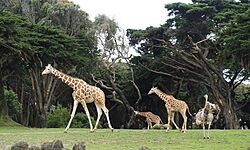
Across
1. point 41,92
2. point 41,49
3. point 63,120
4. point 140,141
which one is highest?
point 41,49

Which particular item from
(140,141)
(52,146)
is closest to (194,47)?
(140,141)

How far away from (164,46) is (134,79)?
6.41 meters

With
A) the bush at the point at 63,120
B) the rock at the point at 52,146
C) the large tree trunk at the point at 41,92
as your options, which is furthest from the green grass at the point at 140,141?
the bush at the point at 63,120

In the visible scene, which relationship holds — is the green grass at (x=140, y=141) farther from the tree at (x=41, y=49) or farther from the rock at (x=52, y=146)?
the tree at (x=41, y=49)

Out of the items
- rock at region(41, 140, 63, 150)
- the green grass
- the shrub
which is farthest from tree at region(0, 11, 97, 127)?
rock at region(41, 140, 63, 150)

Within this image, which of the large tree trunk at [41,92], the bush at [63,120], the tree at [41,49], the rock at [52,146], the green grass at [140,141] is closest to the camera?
the rock at [52,146]

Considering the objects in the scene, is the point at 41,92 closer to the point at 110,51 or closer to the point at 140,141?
the point at 110,51

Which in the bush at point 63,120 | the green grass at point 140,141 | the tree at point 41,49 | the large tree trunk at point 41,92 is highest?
the tree at point 41,49

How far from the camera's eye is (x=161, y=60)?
36.8 metres

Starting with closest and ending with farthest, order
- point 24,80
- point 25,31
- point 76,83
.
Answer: point 76,83 < point 25,31 < point 24,80

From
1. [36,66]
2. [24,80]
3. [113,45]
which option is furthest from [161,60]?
[24,80]

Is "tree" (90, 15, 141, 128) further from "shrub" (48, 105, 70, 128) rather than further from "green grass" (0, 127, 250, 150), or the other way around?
"green grass" (0, 127, 250, 150)

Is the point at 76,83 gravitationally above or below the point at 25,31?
below

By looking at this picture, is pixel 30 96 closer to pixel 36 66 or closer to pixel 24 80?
pixel 24 80
